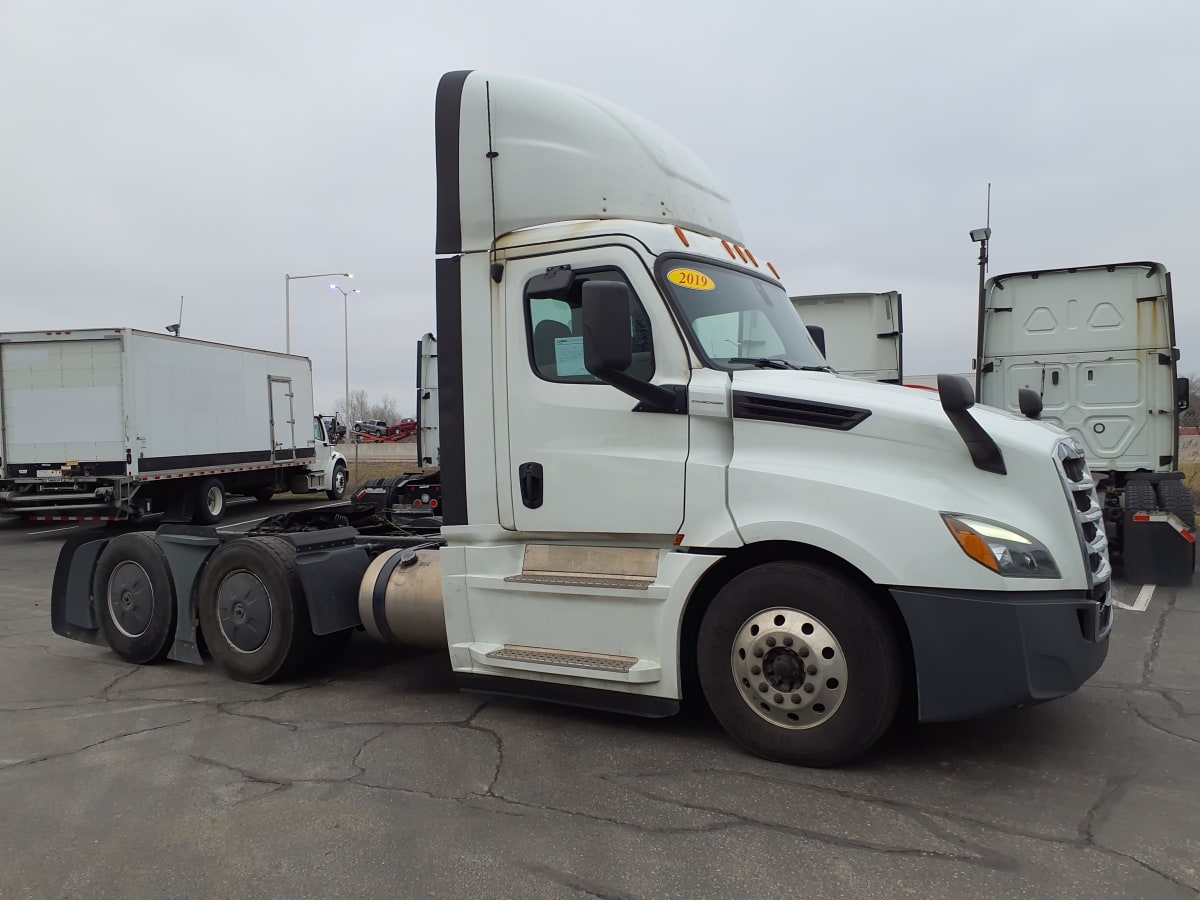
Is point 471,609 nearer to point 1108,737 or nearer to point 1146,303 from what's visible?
point 1108,737

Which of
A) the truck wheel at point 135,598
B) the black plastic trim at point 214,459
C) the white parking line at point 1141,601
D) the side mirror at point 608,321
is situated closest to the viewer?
the side mirror at point 608,321

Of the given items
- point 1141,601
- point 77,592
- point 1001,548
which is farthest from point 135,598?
point 1141,601

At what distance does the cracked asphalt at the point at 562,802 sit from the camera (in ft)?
10.6

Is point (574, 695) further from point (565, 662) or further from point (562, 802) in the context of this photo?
point (562, 802)

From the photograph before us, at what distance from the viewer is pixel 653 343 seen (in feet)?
14.5

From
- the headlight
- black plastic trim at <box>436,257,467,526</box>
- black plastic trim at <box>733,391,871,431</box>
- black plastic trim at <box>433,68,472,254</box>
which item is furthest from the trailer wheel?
black plastic trim at <box>433,68,472,254</box>

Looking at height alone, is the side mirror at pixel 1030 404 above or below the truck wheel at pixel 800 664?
above

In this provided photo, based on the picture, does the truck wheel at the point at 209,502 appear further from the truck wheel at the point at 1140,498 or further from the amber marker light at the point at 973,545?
the amber marker light at the point at 973,545

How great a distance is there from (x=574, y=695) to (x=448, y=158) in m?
3.06

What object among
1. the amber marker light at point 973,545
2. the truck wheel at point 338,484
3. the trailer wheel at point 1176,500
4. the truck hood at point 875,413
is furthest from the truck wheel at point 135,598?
the truck wheel at point 338,484

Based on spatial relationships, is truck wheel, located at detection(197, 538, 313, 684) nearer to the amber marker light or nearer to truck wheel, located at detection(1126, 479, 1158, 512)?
the amber marker light

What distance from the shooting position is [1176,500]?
9.06 meters

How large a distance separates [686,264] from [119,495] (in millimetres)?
13165

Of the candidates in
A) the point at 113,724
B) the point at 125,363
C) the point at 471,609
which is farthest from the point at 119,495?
the point at 471,609
